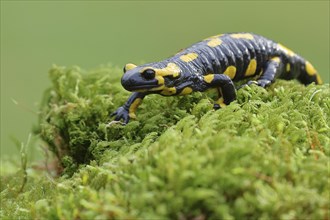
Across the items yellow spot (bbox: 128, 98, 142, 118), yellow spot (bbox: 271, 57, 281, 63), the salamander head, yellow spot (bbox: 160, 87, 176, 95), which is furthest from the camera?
yellow spot (bbox: 271, 57, 281, 63)

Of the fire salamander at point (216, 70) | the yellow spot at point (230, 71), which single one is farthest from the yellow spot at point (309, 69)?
the yellow spot at point (230, 71)

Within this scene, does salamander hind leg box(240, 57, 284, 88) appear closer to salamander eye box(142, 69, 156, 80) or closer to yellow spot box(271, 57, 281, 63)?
yellow spot box(271, 57, 281, 63)

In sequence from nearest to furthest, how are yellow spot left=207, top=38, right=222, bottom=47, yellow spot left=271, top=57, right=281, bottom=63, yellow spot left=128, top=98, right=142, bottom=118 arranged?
yellow spot left=128, top=98, right=142, bottom=118 < yellow spot left=207, top=38, right=222, bottom=47 < yellow spot left=271, top=57, right=281, bottom=63

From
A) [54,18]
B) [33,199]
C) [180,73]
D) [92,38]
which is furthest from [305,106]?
[54,18]

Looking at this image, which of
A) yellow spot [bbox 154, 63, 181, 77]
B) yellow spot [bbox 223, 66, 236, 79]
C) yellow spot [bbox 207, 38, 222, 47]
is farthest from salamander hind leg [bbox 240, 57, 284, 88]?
yellow spot [bbox 154, 63, 181, 77]

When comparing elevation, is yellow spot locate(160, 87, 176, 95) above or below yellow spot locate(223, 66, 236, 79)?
above

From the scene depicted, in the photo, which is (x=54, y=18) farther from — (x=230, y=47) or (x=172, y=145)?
(x=172, y=145)

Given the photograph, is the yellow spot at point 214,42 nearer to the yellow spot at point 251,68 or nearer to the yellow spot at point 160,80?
the yellow spot at point 251,68
